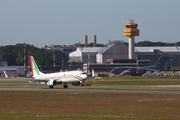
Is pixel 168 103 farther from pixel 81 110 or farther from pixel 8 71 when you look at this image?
pixel 8 71

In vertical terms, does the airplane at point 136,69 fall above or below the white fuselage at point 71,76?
above

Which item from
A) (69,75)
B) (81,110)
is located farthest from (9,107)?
(69,75)

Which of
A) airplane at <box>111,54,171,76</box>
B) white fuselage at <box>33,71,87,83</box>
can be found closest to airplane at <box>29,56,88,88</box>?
white fuselage at <box>33,71,87,83</box>

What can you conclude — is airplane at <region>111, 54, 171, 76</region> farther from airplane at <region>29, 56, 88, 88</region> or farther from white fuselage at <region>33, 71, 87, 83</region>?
white fuselage at <region>33, 71, 87, 83</region>

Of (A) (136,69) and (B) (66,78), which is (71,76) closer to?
(B) (66,78)

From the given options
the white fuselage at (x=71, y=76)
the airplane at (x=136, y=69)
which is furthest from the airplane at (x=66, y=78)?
the airplane at (x=136, y=69)

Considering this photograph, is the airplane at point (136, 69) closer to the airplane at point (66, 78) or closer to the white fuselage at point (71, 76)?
the airplane at point (66, 78)

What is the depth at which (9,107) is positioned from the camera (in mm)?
42281

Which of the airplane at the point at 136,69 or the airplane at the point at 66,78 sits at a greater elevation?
the airplane at the point at 136,69

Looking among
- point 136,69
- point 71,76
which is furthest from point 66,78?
point 136,69

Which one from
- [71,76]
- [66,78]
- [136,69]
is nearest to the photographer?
[71,76]

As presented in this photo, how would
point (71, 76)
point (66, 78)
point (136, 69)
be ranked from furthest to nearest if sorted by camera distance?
point (136, 69), point (66, 78), point (71, 76)

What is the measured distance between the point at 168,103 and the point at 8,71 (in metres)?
142

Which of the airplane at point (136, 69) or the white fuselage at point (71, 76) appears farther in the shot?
the airplane at point (136, 69)
